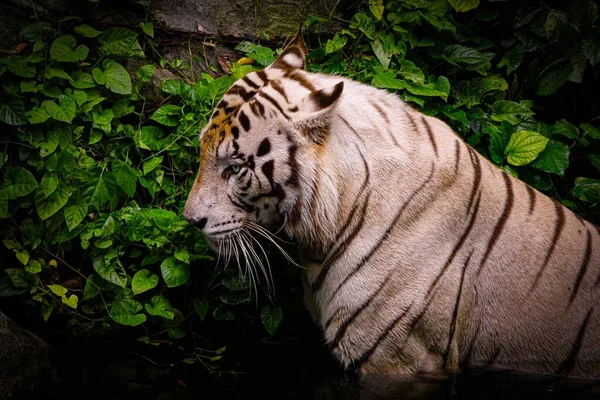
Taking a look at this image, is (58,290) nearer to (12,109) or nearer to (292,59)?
(12,109)

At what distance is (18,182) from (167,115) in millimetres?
878

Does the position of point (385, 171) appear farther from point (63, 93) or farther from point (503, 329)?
point (63, 93)

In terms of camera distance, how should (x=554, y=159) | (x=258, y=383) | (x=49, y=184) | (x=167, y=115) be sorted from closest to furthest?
(x=258, y=383) < (x=49, y=184) < (x=167, y=115) < (x=554, y=159)

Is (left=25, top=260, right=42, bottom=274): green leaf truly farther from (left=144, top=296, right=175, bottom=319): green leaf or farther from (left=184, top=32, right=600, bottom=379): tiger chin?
(left=184, top=32, right=600, bottom=379): tiger chin

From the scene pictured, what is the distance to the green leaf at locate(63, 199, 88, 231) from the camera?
370 centimetres

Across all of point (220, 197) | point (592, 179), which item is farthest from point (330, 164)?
point (592, 179)

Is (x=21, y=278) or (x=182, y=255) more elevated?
(x=182, y=255)

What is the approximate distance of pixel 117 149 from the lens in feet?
13.1

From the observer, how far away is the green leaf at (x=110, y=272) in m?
3.73

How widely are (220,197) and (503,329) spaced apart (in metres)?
1.43

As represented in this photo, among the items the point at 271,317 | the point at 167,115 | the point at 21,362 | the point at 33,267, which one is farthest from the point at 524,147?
the point at 21,362

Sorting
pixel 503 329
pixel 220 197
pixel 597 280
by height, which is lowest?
pixel 503 329

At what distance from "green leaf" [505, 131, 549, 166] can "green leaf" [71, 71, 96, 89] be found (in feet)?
8.02

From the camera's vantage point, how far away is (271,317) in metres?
3.82
